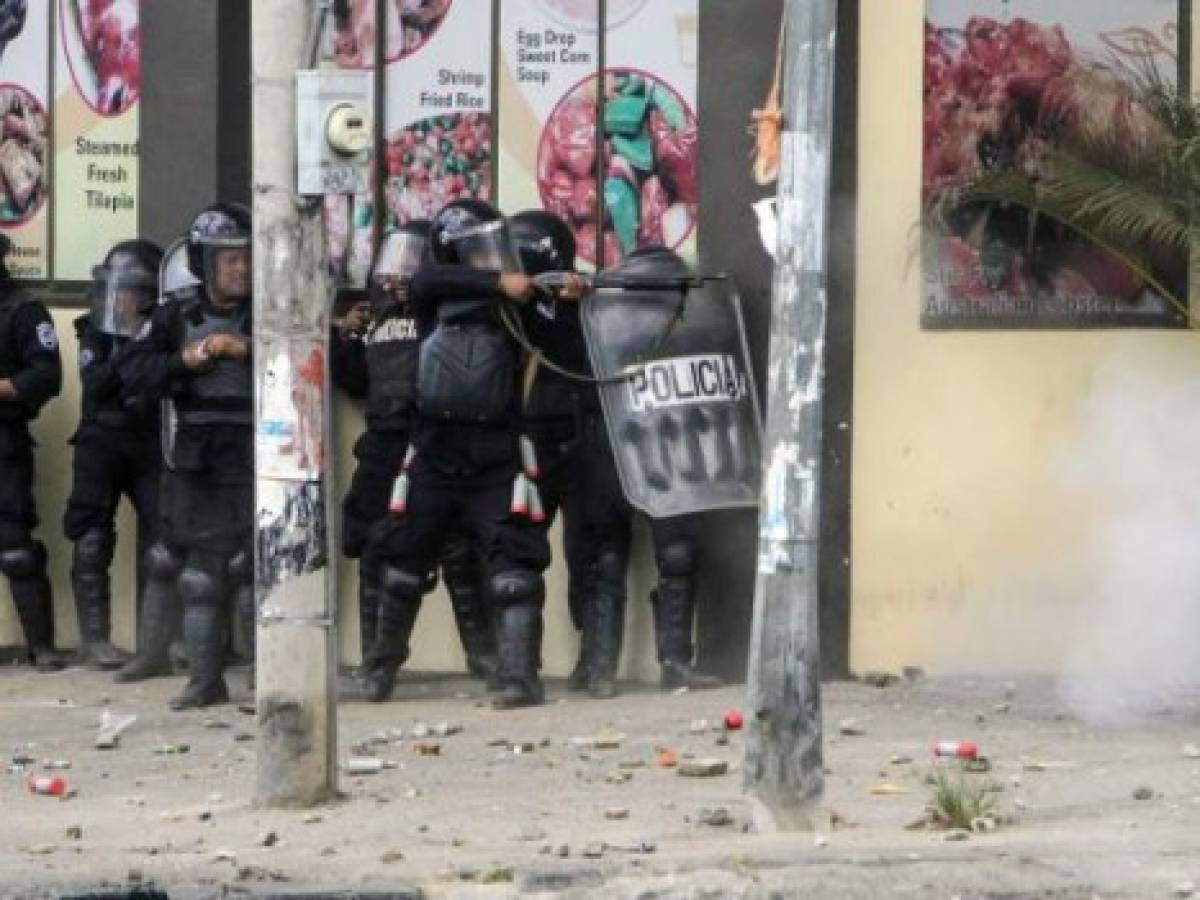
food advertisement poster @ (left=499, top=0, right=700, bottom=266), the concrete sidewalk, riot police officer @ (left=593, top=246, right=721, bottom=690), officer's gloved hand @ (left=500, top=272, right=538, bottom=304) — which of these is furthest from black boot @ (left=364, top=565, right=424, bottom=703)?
food advertisement poster @ (left=499, top=0, right=700, bottom=266)

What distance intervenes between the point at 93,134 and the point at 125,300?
1.11 metres

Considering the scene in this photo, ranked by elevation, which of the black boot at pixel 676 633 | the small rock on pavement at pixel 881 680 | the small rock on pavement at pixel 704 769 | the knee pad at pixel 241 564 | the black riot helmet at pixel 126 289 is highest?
the black riot helmet at pixel 126 289

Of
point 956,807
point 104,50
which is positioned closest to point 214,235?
point 104,50

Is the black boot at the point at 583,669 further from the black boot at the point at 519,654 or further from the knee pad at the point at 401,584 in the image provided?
the knee pad at the point at 401,584

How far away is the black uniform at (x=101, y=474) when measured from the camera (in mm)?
13047

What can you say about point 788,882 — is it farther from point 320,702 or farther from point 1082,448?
point 1082,448

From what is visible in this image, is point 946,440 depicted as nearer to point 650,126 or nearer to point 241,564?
point 650,126

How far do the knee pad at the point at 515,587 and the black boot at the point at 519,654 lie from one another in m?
0.03

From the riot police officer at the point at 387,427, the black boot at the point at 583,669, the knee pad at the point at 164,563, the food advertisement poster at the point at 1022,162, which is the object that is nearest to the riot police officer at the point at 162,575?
the knee pad at the point at 164,563

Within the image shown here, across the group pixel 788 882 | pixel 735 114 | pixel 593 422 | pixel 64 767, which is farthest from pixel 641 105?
pixel 788 882

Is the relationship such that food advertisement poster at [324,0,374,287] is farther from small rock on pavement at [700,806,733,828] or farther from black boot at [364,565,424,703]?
small rock on pavement at [700,806,733,828]

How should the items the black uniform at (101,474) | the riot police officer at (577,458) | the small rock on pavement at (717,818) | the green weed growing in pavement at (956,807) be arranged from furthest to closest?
1. the black uniform at (101,474)
2. the riot police officer at (577,458)
3. the small rock on pavement at (717,818)
4. the green weed growing in pavement at (956,807)

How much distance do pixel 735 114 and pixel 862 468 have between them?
5.26ft

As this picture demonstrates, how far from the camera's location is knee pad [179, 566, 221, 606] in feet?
39.6
